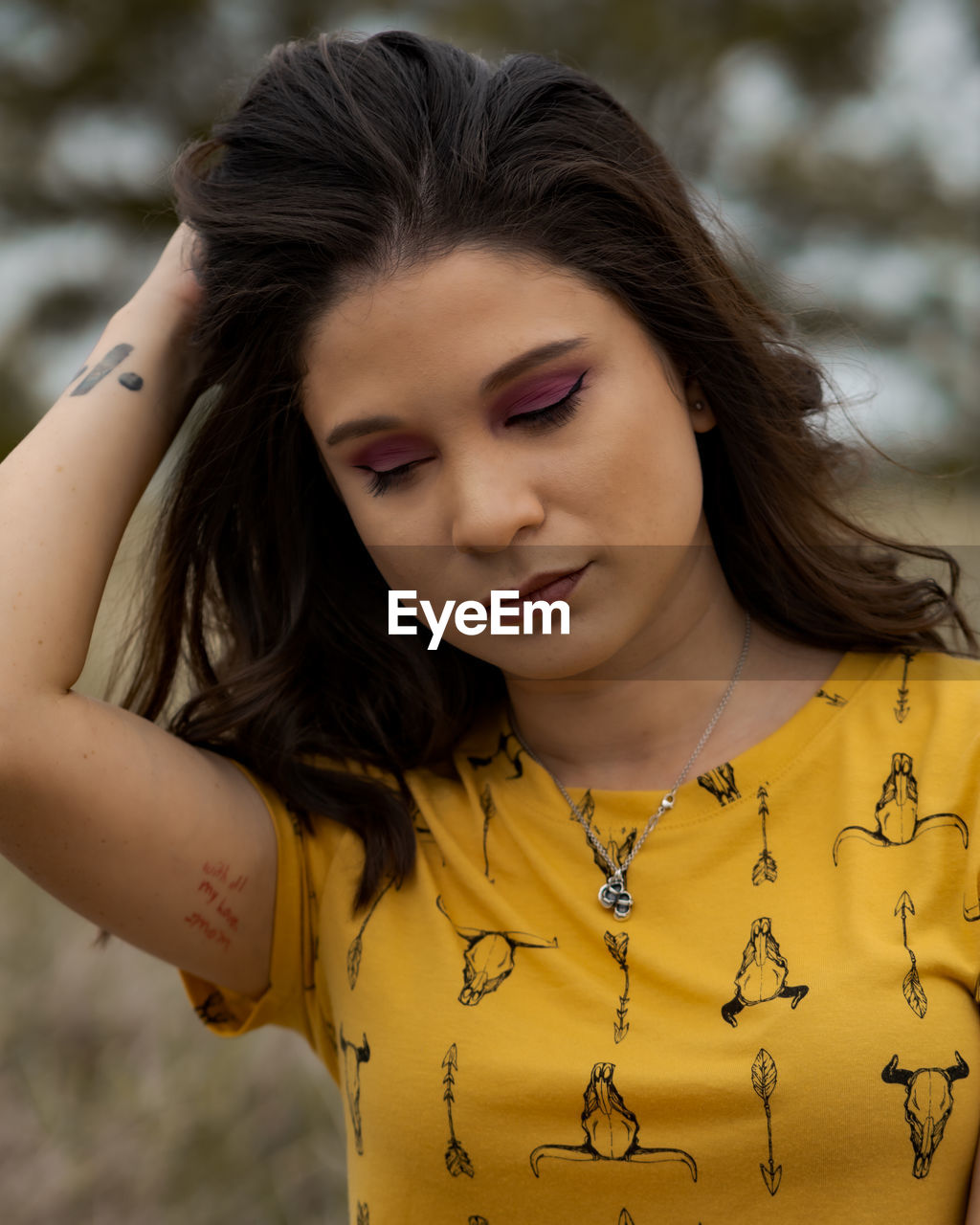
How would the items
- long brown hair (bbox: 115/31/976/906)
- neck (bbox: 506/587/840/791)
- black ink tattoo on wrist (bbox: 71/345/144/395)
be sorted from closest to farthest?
long brown hair (bbox: 115/31/976/906)
neck (bbox: 506/587/840/791)
black ink tattoo on wrist (bbox: 71/345/144/395)

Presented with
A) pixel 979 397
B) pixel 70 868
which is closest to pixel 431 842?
pixel 70 868

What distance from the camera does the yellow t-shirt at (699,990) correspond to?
1.37m

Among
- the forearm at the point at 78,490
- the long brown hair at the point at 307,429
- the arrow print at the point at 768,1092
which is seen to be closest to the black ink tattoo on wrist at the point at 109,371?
the forearm at the point at 78,490

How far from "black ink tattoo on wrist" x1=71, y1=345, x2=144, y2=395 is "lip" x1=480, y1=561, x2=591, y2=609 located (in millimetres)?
682

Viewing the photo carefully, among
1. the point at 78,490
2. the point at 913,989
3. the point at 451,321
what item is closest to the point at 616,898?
the point at 913,989

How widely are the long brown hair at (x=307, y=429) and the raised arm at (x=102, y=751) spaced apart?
10cm

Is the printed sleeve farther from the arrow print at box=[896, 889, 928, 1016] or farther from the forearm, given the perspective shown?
the arrow print at box=[896, 889, 928, 1016]

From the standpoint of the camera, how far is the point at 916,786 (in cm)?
152

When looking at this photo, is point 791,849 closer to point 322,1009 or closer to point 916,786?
point 916,786

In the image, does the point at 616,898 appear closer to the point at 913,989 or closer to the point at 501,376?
the point at 913,989

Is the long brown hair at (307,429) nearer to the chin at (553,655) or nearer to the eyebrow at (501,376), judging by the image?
the eyebrow at (501,376)

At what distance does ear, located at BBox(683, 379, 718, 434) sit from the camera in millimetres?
1712

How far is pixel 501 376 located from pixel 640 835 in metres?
0.61

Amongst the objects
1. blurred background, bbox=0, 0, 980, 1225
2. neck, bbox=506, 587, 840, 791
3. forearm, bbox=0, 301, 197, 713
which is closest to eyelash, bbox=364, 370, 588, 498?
neck, bbox=506, 587, 840, 791
